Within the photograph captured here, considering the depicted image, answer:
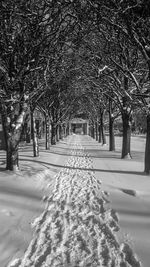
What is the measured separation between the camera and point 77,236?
5586mm

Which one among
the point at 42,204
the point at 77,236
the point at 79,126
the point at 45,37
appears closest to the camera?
the point at 77,236

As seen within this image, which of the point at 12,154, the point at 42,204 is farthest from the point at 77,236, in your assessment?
the point at 12,154

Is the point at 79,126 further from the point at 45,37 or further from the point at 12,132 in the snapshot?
the point at 45,37

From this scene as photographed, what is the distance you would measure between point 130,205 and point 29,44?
307 inches

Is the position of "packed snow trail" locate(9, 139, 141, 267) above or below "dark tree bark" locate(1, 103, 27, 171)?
below

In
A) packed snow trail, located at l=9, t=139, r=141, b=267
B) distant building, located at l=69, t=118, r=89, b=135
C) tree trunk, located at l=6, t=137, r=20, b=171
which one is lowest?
packed snow trail, located at l=9, t=139, r=141, b=267

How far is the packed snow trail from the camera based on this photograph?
15.0ft

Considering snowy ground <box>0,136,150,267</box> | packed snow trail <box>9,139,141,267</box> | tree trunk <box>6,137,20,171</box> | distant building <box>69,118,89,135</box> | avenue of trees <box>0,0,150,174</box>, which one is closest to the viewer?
packed snow trail <box>9,139,141,267</box>

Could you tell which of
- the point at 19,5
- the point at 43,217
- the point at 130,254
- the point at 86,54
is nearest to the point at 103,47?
the point at 86,54

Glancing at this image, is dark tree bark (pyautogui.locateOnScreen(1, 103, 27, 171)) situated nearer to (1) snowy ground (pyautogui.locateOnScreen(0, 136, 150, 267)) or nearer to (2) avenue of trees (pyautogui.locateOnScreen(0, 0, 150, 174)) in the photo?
(2) avenue of trees (pyautogui.locateOnScreen(0, 0, 150, 174))

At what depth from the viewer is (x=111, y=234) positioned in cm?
566

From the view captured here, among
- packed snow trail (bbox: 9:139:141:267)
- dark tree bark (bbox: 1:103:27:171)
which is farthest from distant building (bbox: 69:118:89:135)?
packed snow trail (bbox: 9:139:141:267)

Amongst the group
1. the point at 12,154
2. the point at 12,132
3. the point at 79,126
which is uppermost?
the point at 79,126

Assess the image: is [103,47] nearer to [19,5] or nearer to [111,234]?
[19,5]
